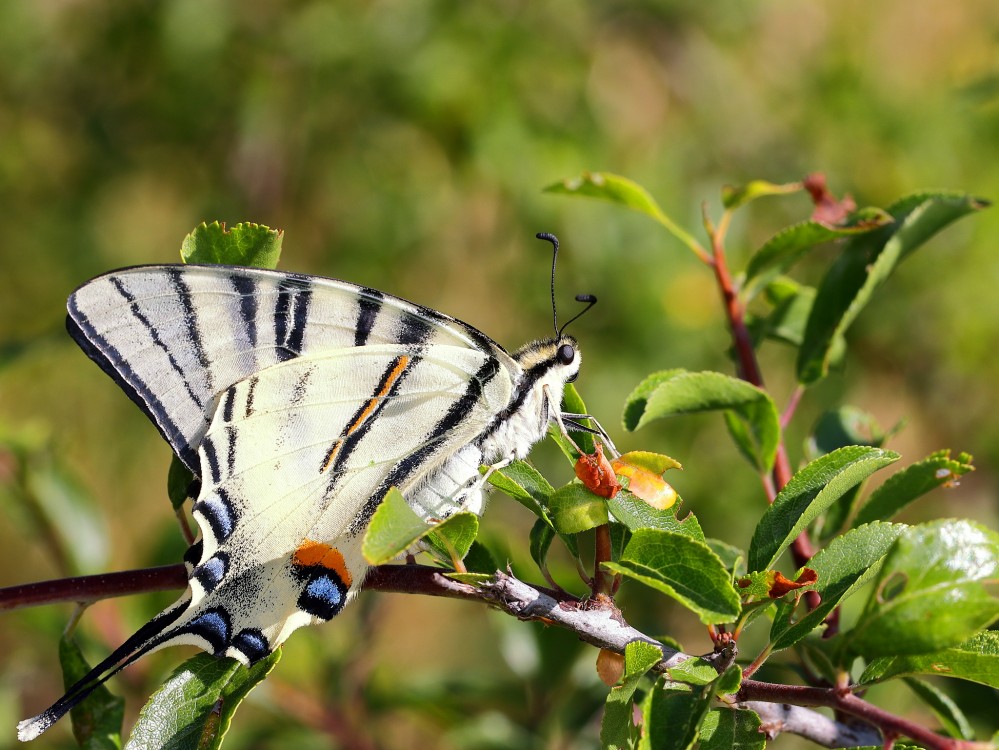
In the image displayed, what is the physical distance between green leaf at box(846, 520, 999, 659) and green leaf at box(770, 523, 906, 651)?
11cm

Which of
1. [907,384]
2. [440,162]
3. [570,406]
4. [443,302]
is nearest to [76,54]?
[440,162]

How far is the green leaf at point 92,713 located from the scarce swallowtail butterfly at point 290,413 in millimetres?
23

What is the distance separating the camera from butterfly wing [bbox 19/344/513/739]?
103 cm

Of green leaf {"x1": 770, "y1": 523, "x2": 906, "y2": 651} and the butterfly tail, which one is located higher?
green leaf {"x1": 770, "y1": 523, "x2": 906, "y2": 651}

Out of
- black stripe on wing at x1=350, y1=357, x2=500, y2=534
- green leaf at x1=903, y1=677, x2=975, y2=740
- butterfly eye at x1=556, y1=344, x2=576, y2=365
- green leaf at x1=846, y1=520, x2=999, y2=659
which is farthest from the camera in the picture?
butterfly eye at x1=556, y1=344, x2=576, y2=365

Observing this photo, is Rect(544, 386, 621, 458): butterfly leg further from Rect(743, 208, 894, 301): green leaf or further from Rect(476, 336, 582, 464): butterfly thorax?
Rect(743, 208, 894, 301): green leaf

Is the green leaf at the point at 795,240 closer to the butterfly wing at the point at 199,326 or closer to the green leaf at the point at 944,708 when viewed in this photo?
the butterfly wing at the point at 199,326

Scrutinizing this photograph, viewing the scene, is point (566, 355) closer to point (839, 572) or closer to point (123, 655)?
point (839, 572)

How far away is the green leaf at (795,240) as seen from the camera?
113cm

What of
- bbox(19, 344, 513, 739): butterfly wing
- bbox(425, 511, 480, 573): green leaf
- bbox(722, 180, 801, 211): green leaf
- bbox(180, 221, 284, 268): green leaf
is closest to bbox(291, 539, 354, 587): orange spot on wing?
bbox(19, 344, 513, 739): butterfly wing

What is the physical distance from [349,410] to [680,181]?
1.64 meters

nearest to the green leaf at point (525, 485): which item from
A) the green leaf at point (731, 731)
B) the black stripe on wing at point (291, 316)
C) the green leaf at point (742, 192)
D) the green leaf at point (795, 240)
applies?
the green leaf at point (731, 731)

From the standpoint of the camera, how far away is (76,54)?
2.79 meters

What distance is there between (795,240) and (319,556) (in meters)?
0.71
